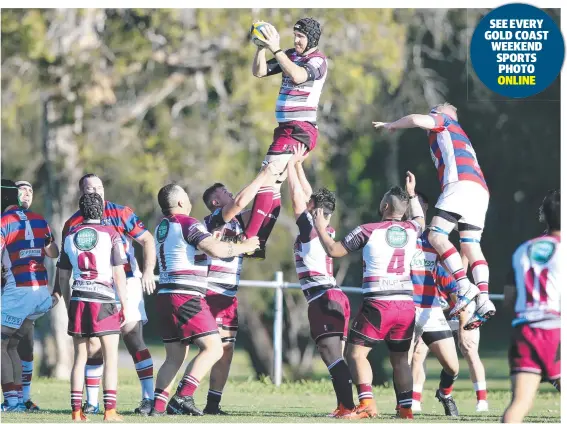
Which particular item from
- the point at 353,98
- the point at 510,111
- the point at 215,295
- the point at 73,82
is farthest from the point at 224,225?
the point at 510,111

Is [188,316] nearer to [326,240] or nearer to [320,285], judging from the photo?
[320,285]

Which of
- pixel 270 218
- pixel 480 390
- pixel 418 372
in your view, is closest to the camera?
pixel 270 218

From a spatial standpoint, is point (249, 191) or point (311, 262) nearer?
point (249, 191)

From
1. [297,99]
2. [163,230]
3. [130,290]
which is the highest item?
[297,99]

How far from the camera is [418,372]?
12.6 m

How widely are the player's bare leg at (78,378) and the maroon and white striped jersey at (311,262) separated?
207 cm

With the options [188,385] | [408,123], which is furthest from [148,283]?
[408,123]

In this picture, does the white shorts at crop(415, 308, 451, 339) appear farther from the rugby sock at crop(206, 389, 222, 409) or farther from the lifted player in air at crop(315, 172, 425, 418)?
the rugby sock at crop(206, 389, 222, 409)

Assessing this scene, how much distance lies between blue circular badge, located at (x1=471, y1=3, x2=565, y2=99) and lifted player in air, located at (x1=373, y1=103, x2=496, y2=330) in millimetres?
3336

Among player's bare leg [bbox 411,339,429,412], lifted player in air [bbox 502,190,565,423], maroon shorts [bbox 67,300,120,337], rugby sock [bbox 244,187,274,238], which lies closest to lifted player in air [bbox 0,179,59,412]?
maroon shorts [bbox 67,300,120,337]

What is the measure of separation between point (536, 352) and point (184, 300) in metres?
3.64

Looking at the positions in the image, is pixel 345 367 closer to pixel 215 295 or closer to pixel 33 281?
pixel 215 295

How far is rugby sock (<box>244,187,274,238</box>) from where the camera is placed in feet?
37.6

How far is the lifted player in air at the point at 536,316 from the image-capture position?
8484 mm
